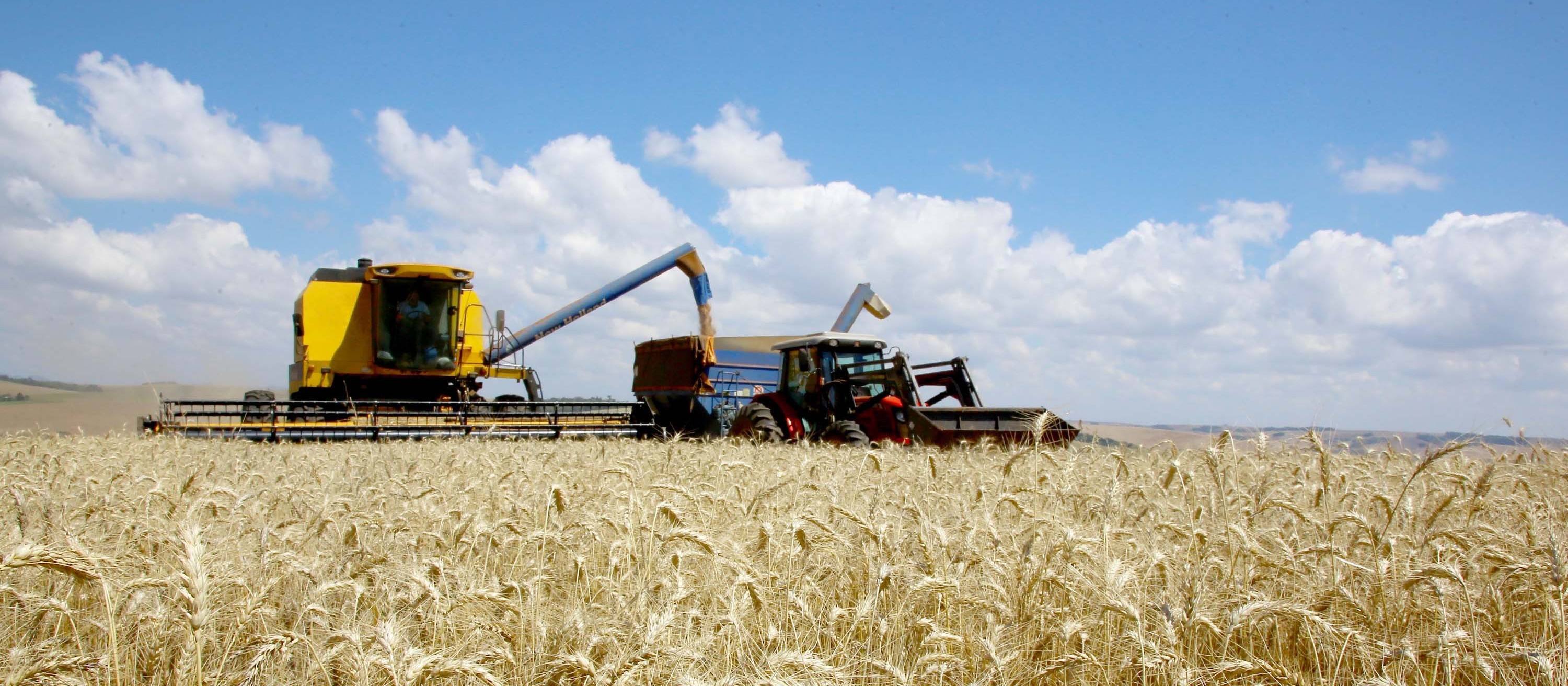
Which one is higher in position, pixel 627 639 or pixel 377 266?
pixel 377 266

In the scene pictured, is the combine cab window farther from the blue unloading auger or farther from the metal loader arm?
the metal loader arm

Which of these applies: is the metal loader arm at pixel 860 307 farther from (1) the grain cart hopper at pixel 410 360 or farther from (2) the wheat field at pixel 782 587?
(2) the wheat field at pixel 782 587

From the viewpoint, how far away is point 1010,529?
310 centimetres

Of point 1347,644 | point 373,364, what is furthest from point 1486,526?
point 373,364

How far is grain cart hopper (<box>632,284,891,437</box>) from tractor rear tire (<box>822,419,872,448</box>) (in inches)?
150

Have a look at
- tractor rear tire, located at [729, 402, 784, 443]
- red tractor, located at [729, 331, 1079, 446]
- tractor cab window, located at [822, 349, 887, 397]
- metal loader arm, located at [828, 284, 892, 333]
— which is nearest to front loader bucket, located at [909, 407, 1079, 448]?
red tractor, located at [729, 331, 1079, 446]

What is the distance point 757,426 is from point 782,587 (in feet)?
25.3

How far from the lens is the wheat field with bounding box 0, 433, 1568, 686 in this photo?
191 centimetres

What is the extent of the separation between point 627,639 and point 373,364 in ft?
38.9

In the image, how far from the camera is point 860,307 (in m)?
23.1

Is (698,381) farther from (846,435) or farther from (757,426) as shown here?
(846,435)

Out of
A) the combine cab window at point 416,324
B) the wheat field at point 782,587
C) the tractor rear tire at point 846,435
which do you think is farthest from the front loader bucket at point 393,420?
the wheat field at point 782,587

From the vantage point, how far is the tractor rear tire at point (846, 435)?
8.95 m

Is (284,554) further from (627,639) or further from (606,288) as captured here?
(606,288)
